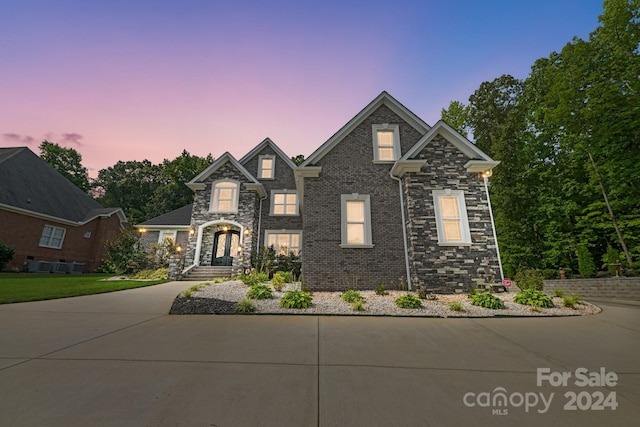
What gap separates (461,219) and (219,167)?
1405 cm

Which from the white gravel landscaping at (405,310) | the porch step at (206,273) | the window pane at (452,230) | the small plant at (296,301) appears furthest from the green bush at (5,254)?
the window pane at (452,230)

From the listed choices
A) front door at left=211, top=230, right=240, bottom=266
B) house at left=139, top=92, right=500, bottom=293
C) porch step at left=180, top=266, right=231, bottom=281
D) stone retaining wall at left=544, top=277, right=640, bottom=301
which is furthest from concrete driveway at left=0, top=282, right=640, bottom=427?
front door at left=211, top=230, right=240, bottom=266

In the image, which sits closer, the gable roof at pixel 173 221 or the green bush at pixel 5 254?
the green bush at pixel 5 254

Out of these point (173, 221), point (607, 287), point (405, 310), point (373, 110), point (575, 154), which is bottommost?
point (405, 310)

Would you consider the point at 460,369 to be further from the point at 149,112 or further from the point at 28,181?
the point at 28,181

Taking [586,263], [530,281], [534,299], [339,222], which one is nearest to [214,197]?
[339,222]

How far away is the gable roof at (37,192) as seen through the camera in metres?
15.1

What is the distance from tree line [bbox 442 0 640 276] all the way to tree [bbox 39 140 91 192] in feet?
184

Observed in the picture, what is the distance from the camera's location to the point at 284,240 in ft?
48.9

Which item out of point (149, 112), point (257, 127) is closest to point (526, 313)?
point (257, 127)

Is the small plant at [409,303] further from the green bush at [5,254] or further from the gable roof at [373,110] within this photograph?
the green bush at [5,254]

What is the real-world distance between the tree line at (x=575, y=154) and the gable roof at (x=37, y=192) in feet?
107

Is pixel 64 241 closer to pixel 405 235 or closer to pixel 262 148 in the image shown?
pixel 262 148

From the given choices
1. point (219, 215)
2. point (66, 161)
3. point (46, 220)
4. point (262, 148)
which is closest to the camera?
point (219, 215)
